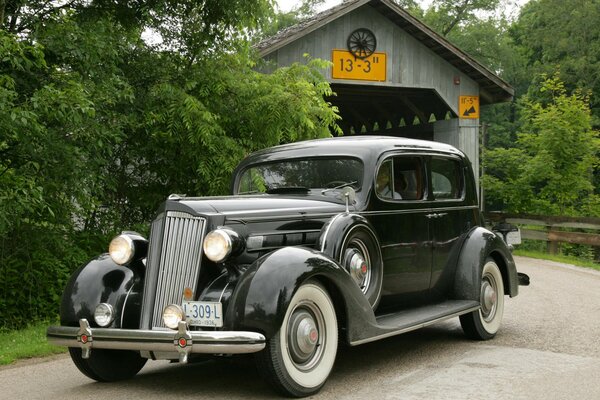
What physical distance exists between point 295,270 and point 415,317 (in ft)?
5.72

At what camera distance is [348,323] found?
5.52 metres

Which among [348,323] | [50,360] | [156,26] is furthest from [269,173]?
[156,26]

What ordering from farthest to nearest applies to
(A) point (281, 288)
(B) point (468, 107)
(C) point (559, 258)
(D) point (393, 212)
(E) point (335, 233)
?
(B) point (468, 107) < (C) point (559, 258) < (D) point (393, 212) < (E) point (335, 233) < (A) point (281, 288)

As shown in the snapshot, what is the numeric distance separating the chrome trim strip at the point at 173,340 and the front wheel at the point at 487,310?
10.4 feet

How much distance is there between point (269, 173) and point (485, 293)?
96.6 inches

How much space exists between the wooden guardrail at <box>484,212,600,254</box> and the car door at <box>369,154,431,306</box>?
11.7 m

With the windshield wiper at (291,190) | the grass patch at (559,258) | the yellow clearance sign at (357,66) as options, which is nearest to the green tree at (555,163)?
the grass patch at (559,258)

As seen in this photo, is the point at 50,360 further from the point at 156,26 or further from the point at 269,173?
the point at 156,26

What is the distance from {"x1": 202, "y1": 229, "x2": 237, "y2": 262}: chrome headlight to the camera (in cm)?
520

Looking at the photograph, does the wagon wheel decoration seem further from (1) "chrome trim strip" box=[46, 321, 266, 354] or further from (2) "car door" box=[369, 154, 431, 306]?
(1) "chrome trim strip" box=[46, 321, 266, 354]

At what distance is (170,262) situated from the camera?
536cm

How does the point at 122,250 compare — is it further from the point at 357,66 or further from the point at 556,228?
the point at 556,228

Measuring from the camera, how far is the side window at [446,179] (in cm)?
755

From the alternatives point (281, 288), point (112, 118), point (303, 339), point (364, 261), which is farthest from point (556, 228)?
point (281, 288)
